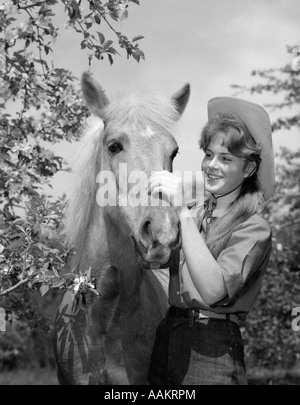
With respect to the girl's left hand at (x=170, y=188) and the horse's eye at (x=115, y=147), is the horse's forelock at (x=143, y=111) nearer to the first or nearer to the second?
the horse's eye at (x=115, y=147)

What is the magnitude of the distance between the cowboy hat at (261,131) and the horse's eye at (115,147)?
27.1 inches

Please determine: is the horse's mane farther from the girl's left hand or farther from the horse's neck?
the girl's left hand

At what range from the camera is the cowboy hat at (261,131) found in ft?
9.47

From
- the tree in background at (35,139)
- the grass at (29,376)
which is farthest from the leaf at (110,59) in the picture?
the grass at (29,376)

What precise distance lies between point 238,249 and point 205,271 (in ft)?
0.69

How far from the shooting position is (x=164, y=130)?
343 centimetres

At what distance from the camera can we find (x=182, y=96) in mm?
3982

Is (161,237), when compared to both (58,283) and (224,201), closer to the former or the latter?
(224,201)

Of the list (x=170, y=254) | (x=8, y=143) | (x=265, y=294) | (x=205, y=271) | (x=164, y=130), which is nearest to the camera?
(x=205, y=271)

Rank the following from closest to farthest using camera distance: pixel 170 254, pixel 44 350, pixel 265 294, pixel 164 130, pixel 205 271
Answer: pixel 205 271, pixel 170 254, pixel 164 130, pixel 265 294, pixel 44 350

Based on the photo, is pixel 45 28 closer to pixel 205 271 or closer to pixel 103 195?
pixel 103 195

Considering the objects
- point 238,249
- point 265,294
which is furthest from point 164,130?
point 265,294

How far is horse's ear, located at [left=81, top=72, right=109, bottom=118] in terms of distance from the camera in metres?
3.67

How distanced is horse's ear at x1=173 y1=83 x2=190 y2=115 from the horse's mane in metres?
0.23
